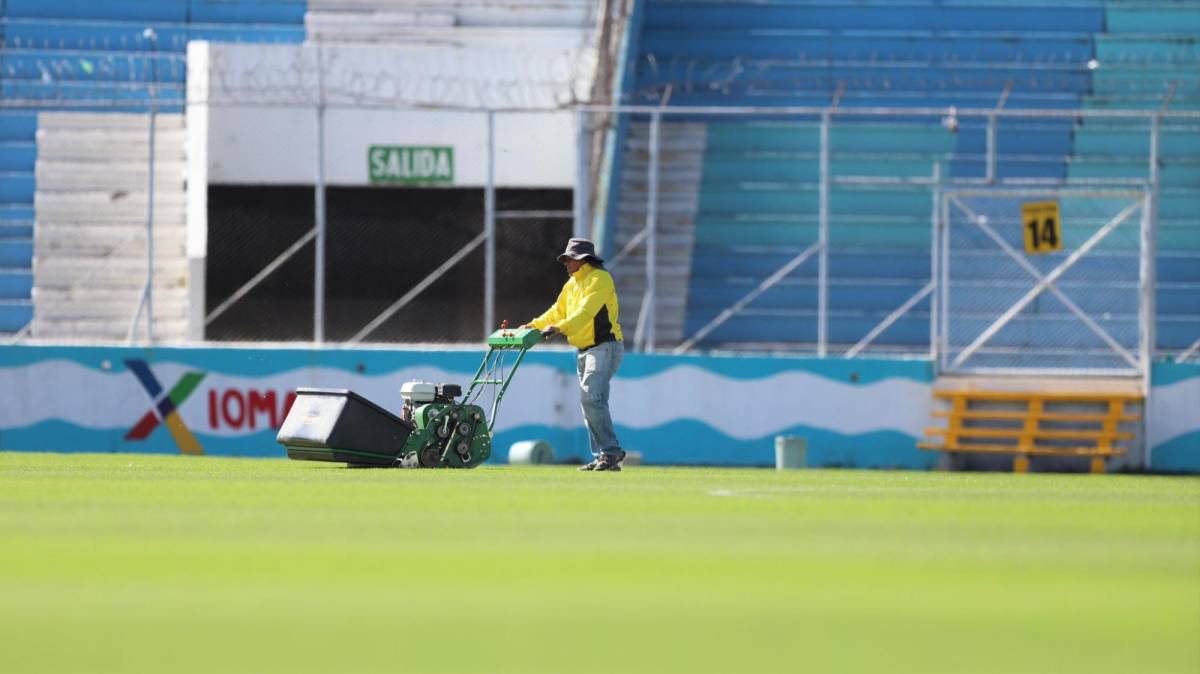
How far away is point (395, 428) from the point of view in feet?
43.4

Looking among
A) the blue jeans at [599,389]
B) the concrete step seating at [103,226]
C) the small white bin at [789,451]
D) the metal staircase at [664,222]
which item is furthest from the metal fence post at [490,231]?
the blue jeans at [599,389]

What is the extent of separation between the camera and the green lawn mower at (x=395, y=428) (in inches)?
512

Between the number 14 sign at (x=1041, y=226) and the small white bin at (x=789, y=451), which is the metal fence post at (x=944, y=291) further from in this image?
the small white bin at (x=789, y=451)

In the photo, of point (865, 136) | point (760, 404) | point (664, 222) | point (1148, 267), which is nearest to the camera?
point (760, 404)

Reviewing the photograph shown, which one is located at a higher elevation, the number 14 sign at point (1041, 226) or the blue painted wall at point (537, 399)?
the number 14 sign at point (1041, 226)

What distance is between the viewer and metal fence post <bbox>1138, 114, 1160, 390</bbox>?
18.5 meters

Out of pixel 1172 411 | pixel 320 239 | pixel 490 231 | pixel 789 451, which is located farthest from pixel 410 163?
pixel 1172 411

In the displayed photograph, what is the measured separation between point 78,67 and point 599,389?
443 inches

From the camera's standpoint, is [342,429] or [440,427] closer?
[342,429]

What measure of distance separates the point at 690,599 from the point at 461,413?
832 centimetres

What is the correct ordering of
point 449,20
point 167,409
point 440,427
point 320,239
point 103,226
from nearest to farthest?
point 440,427, point 167,409, point 320,239, point 103,226, point 449,20

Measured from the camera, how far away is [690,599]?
17.4 feet

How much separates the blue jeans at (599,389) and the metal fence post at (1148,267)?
21.8 feet

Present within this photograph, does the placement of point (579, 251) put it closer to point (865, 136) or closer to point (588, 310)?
point (588, 310)
